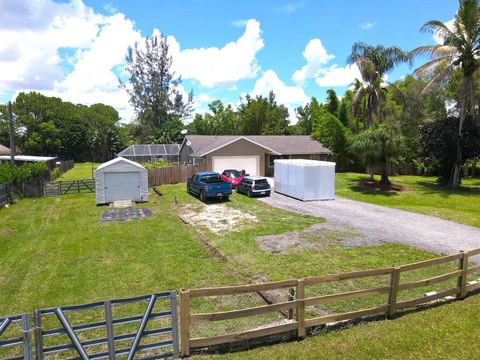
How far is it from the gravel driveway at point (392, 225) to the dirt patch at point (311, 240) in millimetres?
301

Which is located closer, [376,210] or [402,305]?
[402,305]

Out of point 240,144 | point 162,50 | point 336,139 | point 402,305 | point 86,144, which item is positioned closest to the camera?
point 402,305

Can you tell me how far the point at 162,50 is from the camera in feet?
202

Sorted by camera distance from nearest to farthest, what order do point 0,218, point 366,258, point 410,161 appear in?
point 366,258, point 0,218, point 410,161

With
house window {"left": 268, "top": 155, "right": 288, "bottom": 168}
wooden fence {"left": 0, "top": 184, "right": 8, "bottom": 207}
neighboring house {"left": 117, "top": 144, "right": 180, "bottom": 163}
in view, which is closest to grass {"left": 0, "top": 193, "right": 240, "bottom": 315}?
wooden fence {"left": 0, "top": 184, "right": 8, "bottom": 207}

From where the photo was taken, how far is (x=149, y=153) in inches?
1735

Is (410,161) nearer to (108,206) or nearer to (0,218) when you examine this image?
(108,206)

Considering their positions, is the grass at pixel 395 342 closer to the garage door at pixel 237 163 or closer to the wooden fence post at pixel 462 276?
the wooden fence post at pixel 462 276

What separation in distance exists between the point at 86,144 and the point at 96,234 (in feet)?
205

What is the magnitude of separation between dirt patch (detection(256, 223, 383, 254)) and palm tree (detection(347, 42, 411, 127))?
18.4m

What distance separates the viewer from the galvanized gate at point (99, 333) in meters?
4.86

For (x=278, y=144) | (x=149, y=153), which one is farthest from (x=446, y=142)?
(x=149, y=153)

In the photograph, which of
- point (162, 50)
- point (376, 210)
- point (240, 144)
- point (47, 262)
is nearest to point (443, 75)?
point (376, 210)

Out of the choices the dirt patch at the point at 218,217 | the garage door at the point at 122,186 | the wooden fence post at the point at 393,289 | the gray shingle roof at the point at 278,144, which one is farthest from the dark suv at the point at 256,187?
the wooden fence post at the point at 393,289
